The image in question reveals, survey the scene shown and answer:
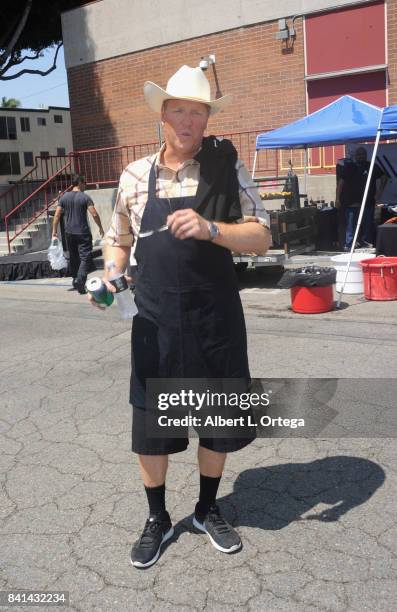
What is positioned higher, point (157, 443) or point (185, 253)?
point (185, 253)

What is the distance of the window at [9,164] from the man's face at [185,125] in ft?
135

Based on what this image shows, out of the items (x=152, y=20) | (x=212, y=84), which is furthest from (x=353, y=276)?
(x=152, y=20)

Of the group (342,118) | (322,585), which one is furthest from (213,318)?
(342,118)

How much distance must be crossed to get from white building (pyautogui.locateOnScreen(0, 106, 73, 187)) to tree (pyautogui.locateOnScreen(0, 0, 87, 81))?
608 inches

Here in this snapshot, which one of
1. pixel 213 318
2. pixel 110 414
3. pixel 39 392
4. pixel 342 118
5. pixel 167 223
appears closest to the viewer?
pixel 167 223

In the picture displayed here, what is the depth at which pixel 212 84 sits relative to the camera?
15.7 meters

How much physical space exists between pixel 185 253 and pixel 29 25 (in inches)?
991

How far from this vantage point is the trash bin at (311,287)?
7.15 m

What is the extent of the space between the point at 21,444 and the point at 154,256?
2082 millimetres

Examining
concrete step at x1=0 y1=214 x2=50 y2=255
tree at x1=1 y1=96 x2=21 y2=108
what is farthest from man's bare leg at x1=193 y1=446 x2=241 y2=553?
tree at x1=1 y1=96 x2=21 y2=108

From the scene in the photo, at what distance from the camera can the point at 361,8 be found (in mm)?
13555

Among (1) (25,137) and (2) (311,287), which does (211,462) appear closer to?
(2) (311,287)

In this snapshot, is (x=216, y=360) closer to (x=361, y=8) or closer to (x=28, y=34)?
(x=361, y=8)

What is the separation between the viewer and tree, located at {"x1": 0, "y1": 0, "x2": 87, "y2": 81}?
22.7 m
